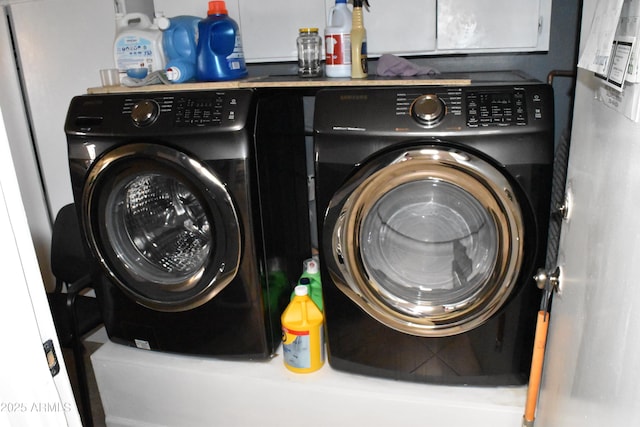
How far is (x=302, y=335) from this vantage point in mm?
1700

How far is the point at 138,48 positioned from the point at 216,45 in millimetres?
320

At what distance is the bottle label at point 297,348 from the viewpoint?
66.9 inches

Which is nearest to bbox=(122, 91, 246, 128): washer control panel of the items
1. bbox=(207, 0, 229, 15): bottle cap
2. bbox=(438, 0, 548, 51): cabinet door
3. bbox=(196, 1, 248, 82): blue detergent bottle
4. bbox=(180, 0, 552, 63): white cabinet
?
bbox=(196, 1, 248, 82): blue detergent bottle

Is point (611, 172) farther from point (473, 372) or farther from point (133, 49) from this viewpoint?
point (133, 49)

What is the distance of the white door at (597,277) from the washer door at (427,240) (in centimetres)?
26

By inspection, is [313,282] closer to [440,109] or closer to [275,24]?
[440,109]

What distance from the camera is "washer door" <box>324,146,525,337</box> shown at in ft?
4.63

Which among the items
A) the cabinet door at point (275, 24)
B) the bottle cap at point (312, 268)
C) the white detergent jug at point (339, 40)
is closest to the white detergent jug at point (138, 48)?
the cabinet door at point (275, 24)

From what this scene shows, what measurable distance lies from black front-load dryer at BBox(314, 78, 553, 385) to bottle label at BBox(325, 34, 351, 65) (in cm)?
32

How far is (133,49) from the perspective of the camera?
191 cm

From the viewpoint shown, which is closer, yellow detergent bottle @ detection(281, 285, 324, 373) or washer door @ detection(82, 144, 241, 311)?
washer door @ detection(82, 144, 241, 311)

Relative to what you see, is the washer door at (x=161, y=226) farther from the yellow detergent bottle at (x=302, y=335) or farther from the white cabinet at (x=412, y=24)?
the white cabinet at (x=412, y=24)

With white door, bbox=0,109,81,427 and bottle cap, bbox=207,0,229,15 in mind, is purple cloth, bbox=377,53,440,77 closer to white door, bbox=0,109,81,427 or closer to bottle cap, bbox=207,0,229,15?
bottle cap, bbox=207,0,229,15

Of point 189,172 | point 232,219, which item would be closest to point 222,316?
point 232,219
